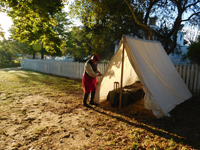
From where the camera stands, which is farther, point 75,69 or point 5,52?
point 5,52

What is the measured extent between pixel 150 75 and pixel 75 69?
864cm

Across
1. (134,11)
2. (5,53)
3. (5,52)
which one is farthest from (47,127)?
(5,53)

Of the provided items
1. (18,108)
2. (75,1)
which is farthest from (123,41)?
(75,1)

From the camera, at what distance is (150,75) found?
4832 mm

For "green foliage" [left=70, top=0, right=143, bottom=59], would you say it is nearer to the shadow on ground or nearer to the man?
the man

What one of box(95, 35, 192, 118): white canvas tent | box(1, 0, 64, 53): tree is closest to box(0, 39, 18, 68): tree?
box(1, 0, 64, 53): tree

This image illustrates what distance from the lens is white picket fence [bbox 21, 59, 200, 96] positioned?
275 inches

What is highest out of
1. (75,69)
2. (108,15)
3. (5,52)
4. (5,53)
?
(108,15)

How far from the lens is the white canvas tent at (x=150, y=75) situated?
4.37 meters

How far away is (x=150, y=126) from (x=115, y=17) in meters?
7.53

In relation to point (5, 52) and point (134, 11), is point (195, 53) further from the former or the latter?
point (5, 52)

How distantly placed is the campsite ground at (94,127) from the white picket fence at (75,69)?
1.83 meters

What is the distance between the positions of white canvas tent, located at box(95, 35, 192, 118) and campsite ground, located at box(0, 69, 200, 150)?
0.38 meters

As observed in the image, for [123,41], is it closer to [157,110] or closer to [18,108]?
[157,110]
